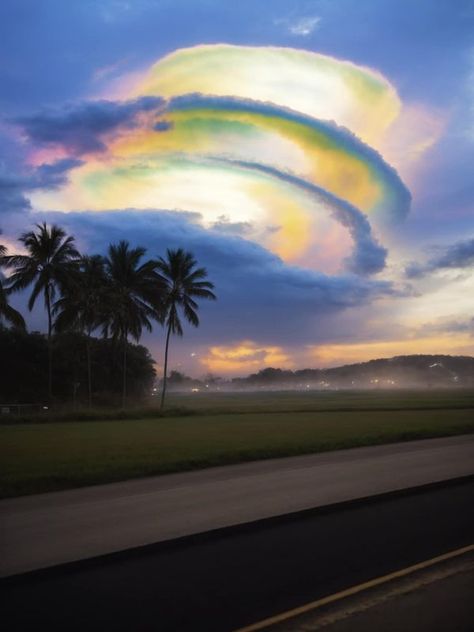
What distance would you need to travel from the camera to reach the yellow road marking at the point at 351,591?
4730mm

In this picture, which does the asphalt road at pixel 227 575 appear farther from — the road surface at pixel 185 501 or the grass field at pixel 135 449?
the grass field at pixel 135 449

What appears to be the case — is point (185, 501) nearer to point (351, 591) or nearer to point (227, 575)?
point (227, 575)

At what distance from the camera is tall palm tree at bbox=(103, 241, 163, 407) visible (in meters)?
46.4

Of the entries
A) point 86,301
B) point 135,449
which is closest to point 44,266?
point 86,301

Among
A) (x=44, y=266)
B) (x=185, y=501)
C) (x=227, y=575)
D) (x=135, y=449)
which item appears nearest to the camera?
(x=227, y=575)

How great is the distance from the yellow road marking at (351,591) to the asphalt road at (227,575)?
0.31 ft

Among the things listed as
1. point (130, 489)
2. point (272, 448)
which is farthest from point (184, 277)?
point (130, 489)

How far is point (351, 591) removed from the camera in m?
5.43

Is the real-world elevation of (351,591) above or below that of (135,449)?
above

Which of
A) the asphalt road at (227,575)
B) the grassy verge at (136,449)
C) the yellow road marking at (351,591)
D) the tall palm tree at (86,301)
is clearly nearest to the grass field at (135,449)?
the grassy verge at (136,449)

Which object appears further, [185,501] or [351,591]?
[185,501]

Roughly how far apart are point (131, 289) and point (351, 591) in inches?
1685

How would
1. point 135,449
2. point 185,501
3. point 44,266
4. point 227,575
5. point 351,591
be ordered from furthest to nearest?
point 44,266, point 135,449, point 185,501, point 227,575, point 351,591

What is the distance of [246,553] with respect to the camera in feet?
21.9
